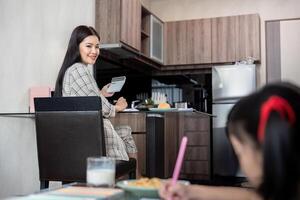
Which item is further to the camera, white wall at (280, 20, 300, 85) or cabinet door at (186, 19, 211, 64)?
cabinet door at (186, 19, 211, 64)

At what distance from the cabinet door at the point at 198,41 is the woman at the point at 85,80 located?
10.3 feet

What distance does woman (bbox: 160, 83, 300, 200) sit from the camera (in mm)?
642

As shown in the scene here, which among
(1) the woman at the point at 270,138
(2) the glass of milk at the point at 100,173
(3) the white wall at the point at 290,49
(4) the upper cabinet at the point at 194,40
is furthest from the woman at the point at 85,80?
(3) the white wall at the point at 290,49

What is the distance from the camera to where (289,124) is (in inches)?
25.7

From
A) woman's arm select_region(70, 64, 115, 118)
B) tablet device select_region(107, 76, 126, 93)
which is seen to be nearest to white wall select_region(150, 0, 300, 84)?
tablet device select_region(107, 76, 126, 93)

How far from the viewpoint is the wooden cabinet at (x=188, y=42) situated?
5609 mm

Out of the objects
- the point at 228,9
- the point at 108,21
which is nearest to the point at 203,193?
the point at 108,21

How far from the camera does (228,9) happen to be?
18.9 feet

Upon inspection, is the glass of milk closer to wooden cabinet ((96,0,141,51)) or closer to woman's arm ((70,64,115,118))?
woman's arm ((70,64,115,118))

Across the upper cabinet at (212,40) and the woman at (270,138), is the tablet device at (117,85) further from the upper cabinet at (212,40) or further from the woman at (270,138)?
the upper cabinet at (212,40)

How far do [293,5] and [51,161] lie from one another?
14.3ft

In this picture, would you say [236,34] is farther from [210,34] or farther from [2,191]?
[2,191]

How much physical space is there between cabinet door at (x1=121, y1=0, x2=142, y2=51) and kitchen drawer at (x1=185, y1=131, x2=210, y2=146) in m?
1.50

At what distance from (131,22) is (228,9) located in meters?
1.92
